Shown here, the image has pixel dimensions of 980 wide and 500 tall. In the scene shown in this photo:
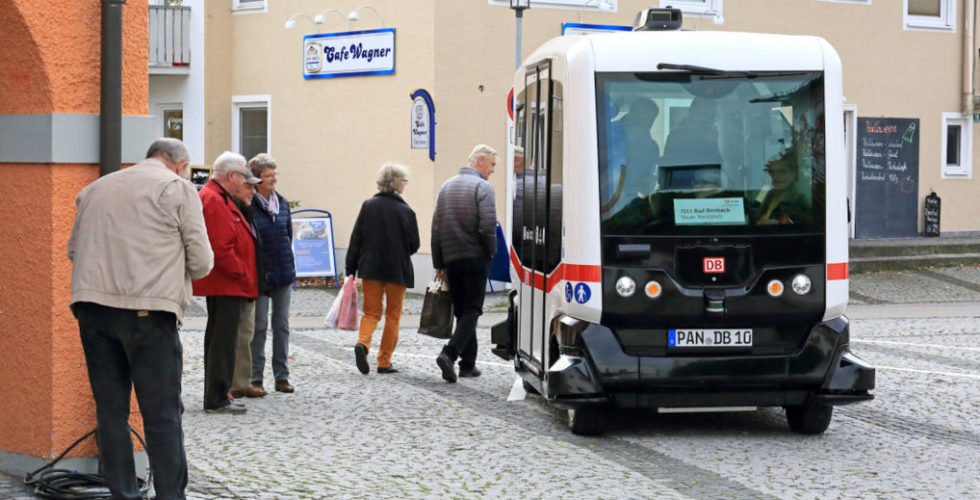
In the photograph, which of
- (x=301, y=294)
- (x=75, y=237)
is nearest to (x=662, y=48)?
(x=75, y=237)

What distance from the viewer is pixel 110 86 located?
7234mm

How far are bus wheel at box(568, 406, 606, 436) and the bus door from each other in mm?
716

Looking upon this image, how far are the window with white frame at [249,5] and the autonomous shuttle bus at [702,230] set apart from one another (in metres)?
14.0

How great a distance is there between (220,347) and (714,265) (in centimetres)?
339

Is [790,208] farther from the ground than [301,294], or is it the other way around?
[790,208]

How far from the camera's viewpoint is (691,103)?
359 inches

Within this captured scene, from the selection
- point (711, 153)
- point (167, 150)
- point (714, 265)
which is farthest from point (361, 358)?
point (167, 150)

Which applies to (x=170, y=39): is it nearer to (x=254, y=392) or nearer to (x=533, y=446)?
(x=254, y=392)

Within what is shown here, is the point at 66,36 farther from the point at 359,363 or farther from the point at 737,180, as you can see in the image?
the point at 359,363

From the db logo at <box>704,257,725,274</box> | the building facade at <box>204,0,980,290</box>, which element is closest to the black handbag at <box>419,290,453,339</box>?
the db logo at <box>704,257,725,274</box>

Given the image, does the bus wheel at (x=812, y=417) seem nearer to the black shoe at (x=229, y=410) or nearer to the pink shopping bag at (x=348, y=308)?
the black shoe at (x=229, y=410)

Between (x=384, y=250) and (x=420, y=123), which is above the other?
(x=420, y=123)

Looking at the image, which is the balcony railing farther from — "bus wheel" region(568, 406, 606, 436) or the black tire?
"bus wheel" region(568, 406, 606, 436)

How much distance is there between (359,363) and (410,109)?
29.7ft
